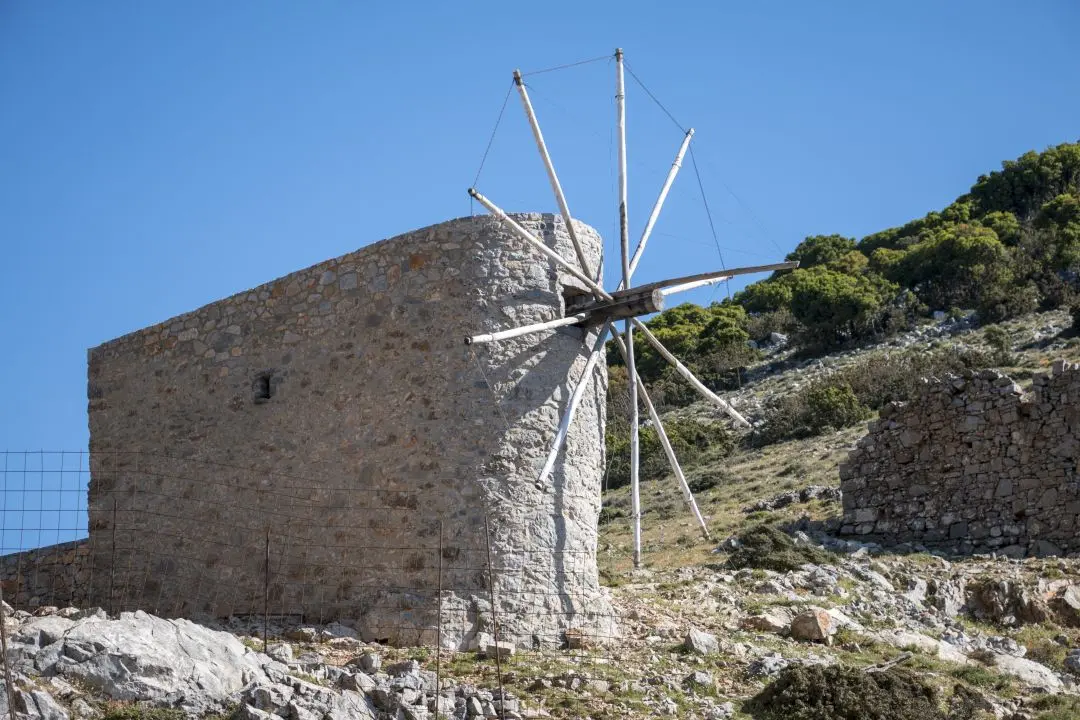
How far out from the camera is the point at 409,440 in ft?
37.8

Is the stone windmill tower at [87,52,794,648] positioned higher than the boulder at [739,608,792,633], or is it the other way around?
the stone windmill tower at [87,52,794,648]

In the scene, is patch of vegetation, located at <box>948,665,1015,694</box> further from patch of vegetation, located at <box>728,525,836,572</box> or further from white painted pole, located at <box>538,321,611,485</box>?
white painted pole, located at <box>538,321,611,485</box>

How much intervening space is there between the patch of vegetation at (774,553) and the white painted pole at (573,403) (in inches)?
147

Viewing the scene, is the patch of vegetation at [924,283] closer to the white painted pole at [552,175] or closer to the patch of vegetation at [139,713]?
the white painted pole at [552,175]

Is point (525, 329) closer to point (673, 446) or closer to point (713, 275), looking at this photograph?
point (713, 275)

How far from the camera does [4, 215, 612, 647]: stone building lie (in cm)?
1115

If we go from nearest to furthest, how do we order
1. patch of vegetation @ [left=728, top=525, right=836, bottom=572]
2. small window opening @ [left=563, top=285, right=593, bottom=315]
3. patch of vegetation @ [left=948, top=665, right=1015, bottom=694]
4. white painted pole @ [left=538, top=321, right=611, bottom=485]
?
patch of vegetation @ [left=948, top=665, right=1015, bottom=694], white painted pole @ [left=538, top=321, right=611, bottom=485], small window opening @ [left=563, top=285, right=593, bottom=315], patch of vegetation @ [left=728, top=525, right=836, bottom=572]

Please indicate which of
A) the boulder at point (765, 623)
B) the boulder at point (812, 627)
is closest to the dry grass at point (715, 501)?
the boulder at point (765, 623)

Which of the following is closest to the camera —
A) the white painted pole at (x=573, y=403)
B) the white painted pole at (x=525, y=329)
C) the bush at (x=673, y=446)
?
the white painted pole at (x=525, y=329)

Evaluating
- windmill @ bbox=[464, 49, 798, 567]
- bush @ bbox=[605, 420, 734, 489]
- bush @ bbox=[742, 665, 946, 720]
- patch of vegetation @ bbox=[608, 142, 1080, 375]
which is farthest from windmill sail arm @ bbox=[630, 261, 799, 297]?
patch of vegetation @ bbox=[608, 142, 1080, 375]

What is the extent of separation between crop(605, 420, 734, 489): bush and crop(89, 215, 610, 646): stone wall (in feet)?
44.3

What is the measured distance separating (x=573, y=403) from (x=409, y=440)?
1.50 metres

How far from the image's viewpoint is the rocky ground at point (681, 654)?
871 centimetres

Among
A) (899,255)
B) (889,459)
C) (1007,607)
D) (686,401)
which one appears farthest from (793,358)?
(1007,607)
